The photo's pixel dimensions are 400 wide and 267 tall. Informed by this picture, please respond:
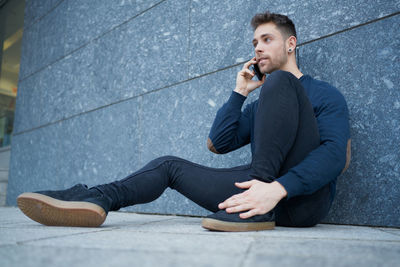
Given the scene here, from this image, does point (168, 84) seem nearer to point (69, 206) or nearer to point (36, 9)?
point (69, 206)

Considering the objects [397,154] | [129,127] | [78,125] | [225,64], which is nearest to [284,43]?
[225,64]

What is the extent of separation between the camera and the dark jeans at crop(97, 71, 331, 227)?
1580 millimetres

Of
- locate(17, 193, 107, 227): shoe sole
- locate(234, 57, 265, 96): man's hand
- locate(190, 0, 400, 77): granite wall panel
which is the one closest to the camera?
locate(17, 193, 107, 227): shoe sole

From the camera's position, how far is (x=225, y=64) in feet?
9.30

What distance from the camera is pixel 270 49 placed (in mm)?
2209

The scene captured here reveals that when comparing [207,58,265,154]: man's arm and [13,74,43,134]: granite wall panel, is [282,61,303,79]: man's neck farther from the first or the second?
[13,74,43,134]: granite wall panel

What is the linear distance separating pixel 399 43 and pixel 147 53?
2296mm

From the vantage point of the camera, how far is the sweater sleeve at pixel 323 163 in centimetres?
153

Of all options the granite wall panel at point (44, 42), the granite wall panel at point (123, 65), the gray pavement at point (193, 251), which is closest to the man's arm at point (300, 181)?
the gray pavement at point (193, 251)

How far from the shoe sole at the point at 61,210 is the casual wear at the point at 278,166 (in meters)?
0.11

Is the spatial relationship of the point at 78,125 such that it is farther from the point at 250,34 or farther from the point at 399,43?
the point at 399,43

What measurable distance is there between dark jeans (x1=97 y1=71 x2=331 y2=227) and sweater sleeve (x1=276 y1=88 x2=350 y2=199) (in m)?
0.06

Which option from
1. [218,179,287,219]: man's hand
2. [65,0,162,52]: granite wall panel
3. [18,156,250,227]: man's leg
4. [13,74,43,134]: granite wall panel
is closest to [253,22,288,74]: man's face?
[18,156,250,227]: man's leg

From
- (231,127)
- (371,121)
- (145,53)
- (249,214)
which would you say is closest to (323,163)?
(249,214)
